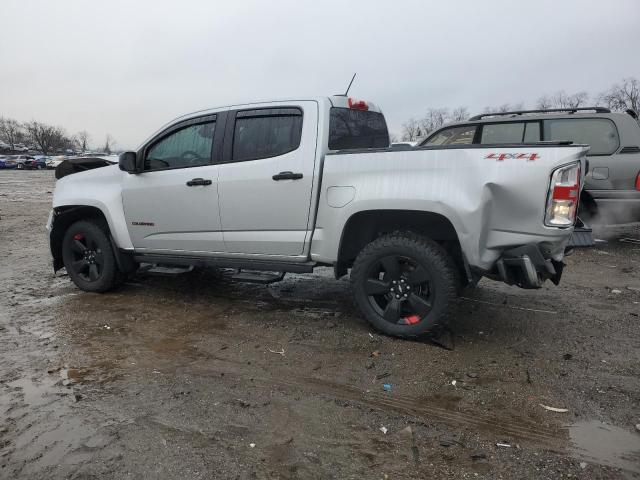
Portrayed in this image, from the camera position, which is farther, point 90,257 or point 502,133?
point 502,133

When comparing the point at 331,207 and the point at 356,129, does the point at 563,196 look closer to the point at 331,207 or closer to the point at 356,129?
the point at 331,207

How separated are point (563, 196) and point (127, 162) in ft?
13.4

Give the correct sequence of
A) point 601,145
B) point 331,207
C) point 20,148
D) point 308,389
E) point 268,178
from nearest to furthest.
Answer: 1. point 308,389
2. point 331,207
3. point 268,178
4. point 601,145
5. point 20,148

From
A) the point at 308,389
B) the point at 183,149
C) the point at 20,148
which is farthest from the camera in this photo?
the point at 20,148

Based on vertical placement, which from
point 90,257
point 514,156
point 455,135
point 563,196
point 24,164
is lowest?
point 90,257

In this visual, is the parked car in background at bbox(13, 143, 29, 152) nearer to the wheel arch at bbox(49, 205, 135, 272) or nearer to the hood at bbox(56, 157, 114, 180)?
the hood at bbox(56, 157, 114, 180)

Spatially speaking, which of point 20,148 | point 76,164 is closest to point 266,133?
point 76,164

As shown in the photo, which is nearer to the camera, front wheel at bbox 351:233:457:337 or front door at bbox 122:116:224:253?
front wheel at bbox 351:233:457:337

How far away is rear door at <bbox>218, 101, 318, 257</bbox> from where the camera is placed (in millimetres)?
4129

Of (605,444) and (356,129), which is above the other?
(356,129)

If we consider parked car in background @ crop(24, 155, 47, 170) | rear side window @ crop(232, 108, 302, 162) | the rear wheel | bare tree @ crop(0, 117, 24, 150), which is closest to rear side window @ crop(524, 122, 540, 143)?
rear side window @ crop(232, 108, 302, 162)

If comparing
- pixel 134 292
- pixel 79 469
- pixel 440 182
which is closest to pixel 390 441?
pixel 79 469

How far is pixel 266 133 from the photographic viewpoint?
4.39m

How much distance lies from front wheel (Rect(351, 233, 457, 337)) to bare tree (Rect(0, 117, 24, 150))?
124 meters
